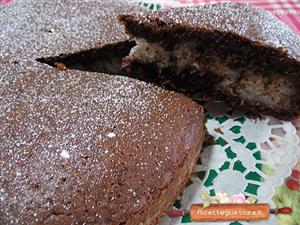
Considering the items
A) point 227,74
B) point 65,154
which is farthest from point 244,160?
point 65,154

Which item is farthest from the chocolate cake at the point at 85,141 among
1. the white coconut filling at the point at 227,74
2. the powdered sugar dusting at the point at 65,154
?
the white coconut filling at the point at 227,74

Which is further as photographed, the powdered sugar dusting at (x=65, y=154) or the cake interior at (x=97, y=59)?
the cake interior at (x=97, y=59)

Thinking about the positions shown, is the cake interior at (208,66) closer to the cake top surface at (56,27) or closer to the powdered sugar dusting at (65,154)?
the cake top surface at (56,27)

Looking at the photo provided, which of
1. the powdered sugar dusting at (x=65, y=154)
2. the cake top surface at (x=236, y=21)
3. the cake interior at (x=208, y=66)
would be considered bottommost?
the powdered sugar dusting at (x=65, y=154)

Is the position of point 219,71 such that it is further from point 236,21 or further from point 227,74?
point 236,21

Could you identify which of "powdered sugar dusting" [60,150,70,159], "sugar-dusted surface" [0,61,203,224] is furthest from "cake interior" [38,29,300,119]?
"powdered sugar dusting" [60,150,70,159]

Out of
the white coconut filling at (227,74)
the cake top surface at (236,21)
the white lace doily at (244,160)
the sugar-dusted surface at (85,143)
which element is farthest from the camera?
the white coconut filling at (227,74)

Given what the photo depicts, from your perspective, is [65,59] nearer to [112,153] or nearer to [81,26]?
[81,26]

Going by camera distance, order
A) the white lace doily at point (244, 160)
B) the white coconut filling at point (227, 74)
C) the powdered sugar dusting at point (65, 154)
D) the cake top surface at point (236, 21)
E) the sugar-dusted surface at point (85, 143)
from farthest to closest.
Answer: the white coconut filling at point (227, 74)
the cake top surface at point (236, 21)
the white lace doily at point (244, 160)
the powdered sugar dusting at point (65, 154)
the sugar-dusted surface at point (85, 143)
